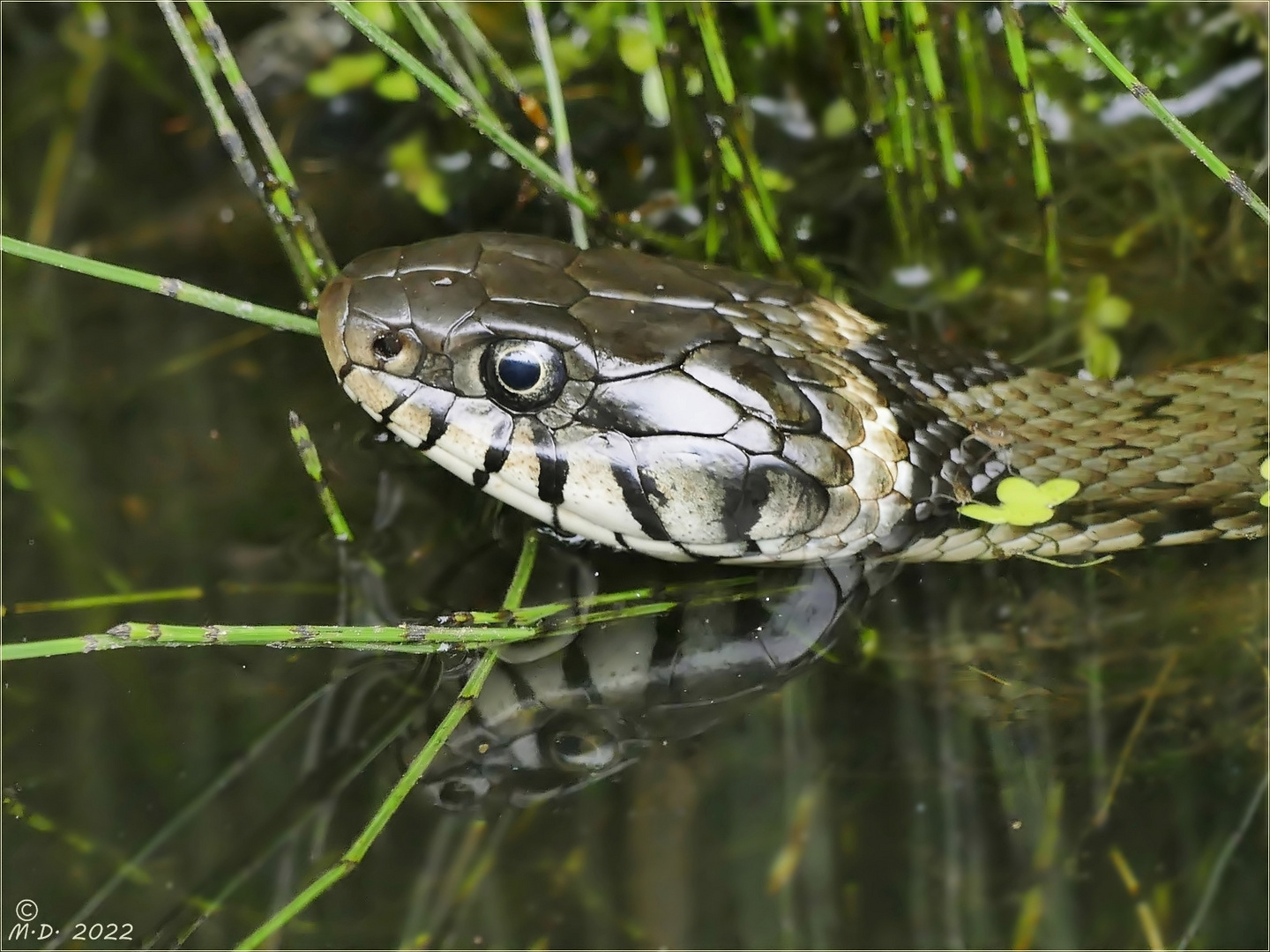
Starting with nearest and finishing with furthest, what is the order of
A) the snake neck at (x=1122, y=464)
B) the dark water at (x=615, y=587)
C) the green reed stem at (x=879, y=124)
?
1. the dark water at (x=615, y=587)
2. the snake neck at (x=1122, y=464)
3. the green reed stem at (x=879, y=124)

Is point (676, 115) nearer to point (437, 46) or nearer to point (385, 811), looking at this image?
point (437, 46)

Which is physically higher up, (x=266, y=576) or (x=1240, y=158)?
(x=1240, y=158)

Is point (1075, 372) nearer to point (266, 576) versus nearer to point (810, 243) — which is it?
point (810, 243)

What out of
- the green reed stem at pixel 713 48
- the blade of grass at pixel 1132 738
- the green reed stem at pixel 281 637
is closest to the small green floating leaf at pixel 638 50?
the green reed stem at pixel 713 48

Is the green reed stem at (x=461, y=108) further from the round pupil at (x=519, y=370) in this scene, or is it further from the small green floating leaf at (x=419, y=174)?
the small green floating leaf at (x=419, y=174)

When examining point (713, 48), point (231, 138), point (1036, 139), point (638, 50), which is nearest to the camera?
point (231, 138)

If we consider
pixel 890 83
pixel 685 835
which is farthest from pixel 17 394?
pixel 890 83

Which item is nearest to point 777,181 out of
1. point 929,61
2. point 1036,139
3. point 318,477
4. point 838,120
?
point 838,120
